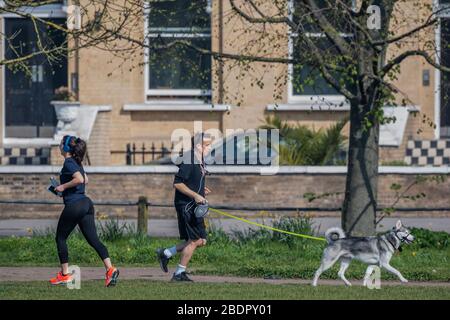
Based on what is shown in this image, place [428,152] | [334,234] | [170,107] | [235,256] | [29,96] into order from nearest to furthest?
[334,234], [235,256], [428,152], [170,107], [29,96]

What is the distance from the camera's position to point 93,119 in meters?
27.6

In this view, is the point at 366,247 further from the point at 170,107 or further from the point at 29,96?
the point at 29,96

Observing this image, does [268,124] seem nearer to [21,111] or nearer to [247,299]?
[21,111]

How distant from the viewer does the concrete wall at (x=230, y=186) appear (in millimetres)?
24344

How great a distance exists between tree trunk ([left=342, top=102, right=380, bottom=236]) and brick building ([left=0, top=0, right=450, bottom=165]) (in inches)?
311

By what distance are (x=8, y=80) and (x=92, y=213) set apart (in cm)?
1526

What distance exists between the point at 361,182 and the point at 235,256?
7.44ft

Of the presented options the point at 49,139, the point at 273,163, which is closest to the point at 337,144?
the point at 273,163

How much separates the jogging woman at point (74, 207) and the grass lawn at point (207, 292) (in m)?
0.25

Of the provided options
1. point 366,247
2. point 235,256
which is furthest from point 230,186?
point 366,247

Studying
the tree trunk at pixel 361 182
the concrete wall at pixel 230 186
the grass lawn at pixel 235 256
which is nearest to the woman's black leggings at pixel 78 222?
the grass lawn at pixel 235 256

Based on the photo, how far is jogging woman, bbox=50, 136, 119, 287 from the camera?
14.6 metres

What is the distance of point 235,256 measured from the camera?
18391mm

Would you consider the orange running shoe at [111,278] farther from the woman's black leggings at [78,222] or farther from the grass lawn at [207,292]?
the woman's black leggings at [78,222]
